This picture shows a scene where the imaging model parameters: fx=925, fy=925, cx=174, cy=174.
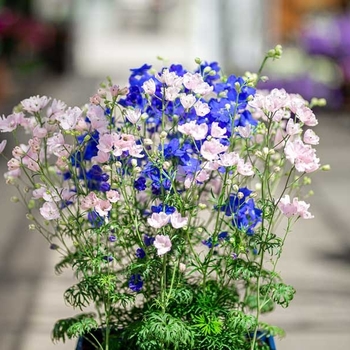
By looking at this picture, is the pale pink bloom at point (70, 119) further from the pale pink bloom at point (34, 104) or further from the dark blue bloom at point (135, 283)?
the dark blue bloom at point (135, 283)

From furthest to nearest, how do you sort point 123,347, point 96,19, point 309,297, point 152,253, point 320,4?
1. point 96,19
2. point 320,4
3. point 309,297
4. point 123,347
5. point 152,253

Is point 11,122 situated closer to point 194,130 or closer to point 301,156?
point 194,130

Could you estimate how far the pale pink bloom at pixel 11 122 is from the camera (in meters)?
2.47

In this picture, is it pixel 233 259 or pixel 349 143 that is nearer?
pixel 233 259

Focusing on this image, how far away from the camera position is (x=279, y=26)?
17984 mm

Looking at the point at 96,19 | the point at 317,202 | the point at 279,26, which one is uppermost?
the point at 96,19

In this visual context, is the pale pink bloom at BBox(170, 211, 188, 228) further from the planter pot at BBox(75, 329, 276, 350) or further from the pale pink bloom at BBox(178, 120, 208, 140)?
the planter pot at BBox(75, 329, 276, 350)

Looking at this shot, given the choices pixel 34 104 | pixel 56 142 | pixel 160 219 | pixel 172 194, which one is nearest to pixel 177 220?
pixel 160 219

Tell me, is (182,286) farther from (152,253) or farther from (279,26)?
(279,26)

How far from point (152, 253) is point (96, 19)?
2913 centimetres

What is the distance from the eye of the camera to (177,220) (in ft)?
7.47

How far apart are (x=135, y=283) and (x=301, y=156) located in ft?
1.88

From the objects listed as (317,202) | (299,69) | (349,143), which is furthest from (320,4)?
(317,202)

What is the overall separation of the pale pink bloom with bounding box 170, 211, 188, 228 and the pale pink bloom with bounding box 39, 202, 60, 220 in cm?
32
